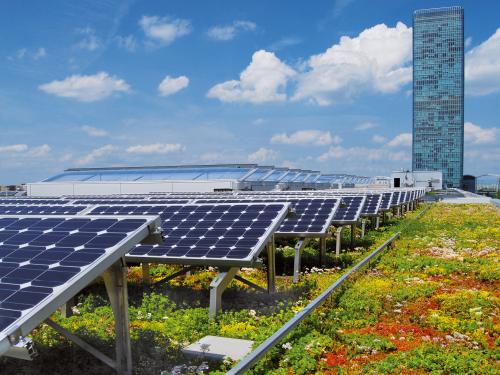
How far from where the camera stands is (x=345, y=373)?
7375 millimetres

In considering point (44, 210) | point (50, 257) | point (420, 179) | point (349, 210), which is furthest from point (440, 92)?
point (50, 257)

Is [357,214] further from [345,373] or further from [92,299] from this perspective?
[345,373]

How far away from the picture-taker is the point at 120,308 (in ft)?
23.1

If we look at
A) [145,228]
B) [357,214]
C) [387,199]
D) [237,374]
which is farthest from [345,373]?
[387,199]

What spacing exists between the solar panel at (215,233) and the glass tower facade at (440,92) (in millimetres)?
188451

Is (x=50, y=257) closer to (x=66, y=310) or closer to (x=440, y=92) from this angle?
(x=66, y=310)

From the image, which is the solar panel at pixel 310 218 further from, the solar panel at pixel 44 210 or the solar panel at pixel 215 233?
the solar panel at pixel 44 210

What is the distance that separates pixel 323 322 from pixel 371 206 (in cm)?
1817

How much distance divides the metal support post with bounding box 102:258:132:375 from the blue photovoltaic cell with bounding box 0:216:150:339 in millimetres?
523

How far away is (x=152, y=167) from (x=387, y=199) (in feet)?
110

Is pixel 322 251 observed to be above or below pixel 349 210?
below

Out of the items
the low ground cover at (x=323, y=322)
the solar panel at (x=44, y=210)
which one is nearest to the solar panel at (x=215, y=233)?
the low ground cover at (x=323, y=322)

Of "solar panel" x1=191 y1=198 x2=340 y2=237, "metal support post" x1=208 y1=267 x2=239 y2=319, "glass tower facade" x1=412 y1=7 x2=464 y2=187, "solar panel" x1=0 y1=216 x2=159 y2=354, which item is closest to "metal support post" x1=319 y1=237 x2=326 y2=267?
"solar panel" x1=191 y1=198 x2=340 y2=237

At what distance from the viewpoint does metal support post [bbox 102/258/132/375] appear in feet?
23.1
